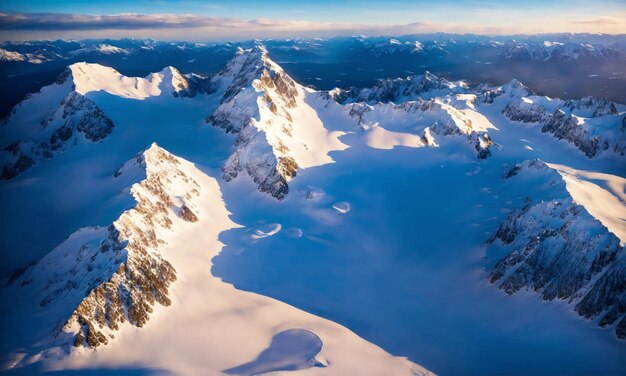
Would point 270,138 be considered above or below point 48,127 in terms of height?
below

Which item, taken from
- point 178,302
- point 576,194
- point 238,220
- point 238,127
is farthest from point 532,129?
point 178,302

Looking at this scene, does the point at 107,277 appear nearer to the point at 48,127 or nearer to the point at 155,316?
the point at 155,316

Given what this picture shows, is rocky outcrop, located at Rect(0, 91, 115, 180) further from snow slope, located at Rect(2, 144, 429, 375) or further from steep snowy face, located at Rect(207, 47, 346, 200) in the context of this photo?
snow slope, located at Rect(2, 144, 429, 375)

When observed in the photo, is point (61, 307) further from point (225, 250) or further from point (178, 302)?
point (225, 250)

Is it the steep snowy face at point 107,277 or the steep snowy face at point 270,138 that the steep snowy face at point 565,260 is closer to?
the steep snowy face at point 270,138

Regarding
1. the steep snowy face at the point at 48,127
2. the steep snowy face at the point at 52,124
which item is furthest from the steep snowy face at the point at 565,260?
→ the steep snowy face at the point at 48,127

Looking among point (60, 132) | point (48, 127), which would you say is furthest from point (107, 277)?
point (48, 127)
